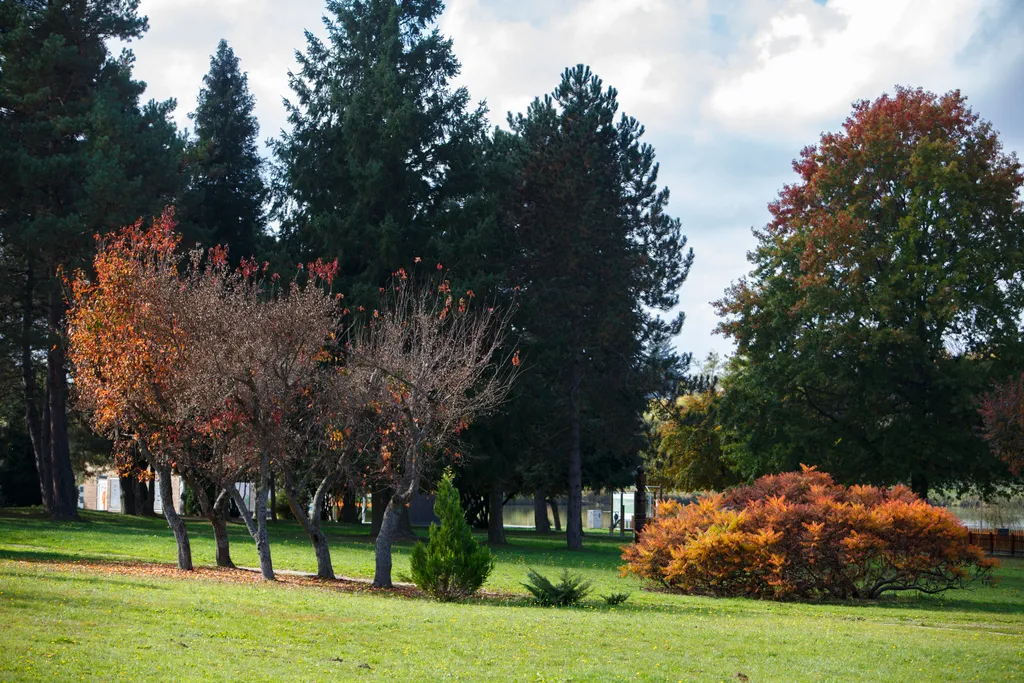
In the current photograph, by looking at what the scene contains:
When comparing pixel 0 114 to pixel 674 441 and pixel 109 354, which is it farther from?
pixel 674 441

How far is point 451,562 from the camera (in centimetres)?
1916

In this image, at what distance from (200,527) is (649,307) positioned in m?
19.3

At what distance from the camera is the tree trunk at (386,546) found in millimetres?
20906

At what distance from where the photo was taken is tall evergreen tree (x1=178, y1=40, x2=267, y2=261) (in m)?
41.2

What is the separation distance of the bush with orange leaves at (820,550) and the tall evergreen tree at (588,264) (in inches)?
633

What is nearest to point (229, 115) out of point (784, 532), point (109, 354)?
point (109, 354)

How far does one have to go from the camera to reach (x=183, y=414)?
20.9m

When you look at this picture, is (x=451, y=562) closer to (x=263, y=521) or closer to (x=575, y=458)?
(x=263, y=521)

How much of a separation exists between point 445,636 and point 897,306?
26.1 m

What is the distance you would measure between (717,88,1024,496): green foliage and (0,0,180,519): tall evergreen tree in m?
21.9

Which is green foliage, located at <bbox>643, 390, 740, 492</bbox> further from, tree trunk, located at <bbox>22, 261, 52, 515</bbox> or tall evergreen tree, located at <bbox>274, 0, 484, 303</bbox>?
tree trunk, located at <bbox>22, 261, 52, 515</bbox>

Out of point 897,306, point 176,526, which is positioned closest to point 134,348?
point 176,526

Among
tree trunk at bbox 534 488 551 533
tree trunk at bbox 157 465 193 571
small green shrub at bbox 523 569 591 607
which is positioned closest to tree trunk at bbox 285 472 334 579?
tree trunk at bbox 157 465 193 571

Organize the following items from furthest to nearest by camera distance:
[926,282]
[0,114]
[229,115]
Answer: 1. [229,115]
2. [0,114]
3. [926,282]
